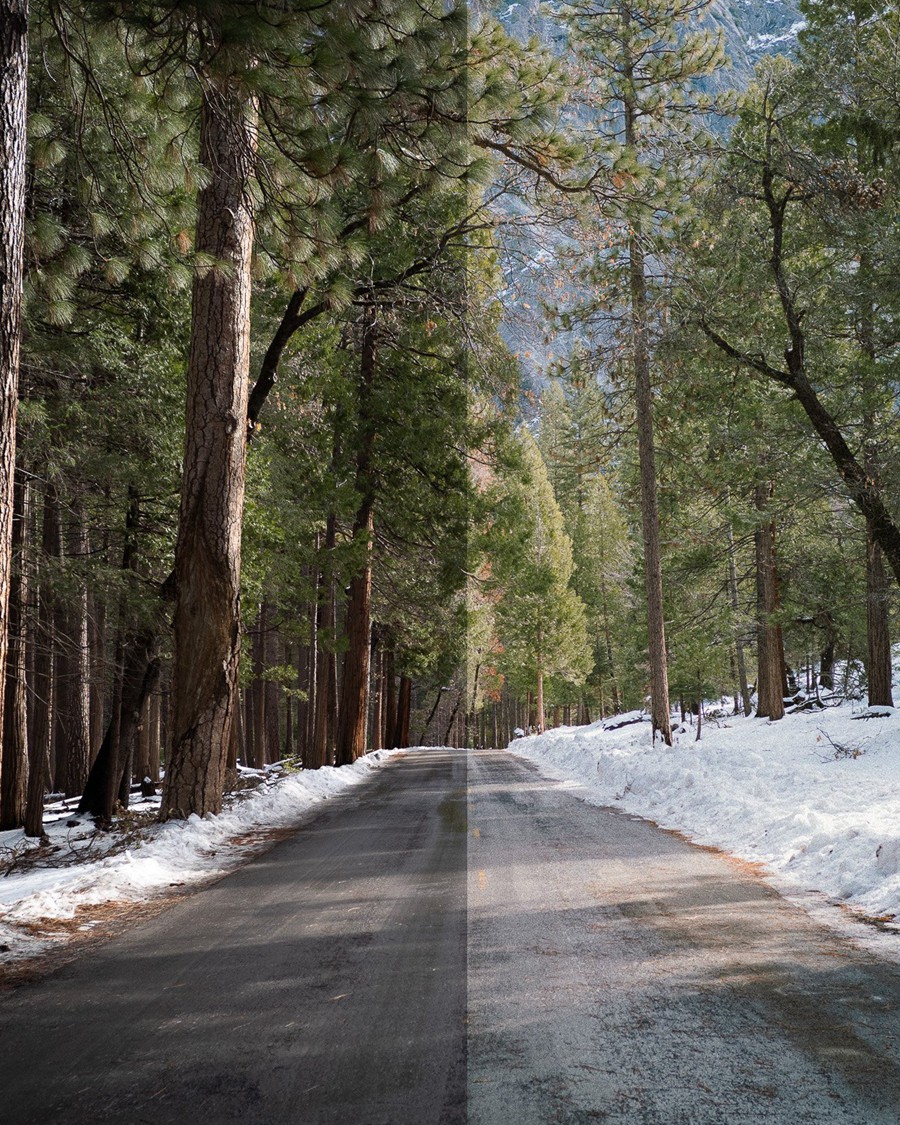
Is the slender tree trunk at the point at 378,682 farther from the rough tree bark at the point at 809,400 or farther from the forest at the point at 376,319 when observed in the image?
the rough tree bark at the point at 809,400

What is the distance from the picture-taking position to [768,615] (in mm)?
23281

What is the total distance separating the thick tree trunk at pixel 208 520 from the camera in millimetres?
10062

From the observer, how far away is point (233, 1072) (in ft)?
11.2

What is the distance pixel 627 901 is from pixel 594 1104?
130 inches

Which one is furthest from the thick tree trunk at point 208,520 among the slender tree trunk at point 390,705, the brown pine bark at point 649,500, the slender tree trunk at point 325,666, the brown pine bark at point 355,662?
the slender tree trunk at point 390,705

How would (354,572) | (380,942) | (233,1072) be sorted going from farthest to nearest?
(354,572), (380,942), (233,1072)

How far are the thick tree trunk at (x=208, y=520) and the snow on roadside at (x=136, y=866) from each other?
81 cm

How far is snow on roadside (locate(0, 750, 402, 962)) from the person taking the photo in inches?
242

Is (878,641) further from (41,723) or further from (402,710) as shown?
(402,710)

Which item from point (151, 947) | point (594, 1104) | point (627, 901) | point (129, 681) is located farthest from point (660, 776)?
point (594, 1104)

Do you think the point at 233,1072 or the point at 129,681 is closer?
the point at 233,1072

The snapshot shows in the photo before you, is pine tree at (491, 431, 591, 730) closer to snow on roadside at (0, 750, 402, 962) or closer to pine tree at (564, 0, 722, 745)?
pine tree at (564, 0, 722, 745)

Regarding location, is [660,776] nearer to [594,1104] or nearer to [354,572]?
[354,572]

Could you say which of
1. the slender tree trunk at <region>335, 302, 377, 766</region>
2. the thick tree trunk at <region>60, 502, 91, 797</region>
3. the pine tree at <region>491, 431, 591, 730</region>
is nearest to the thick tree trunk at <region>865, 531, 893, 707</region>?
the slender tree trunk at <region>335, 302, 377, 766</region>
